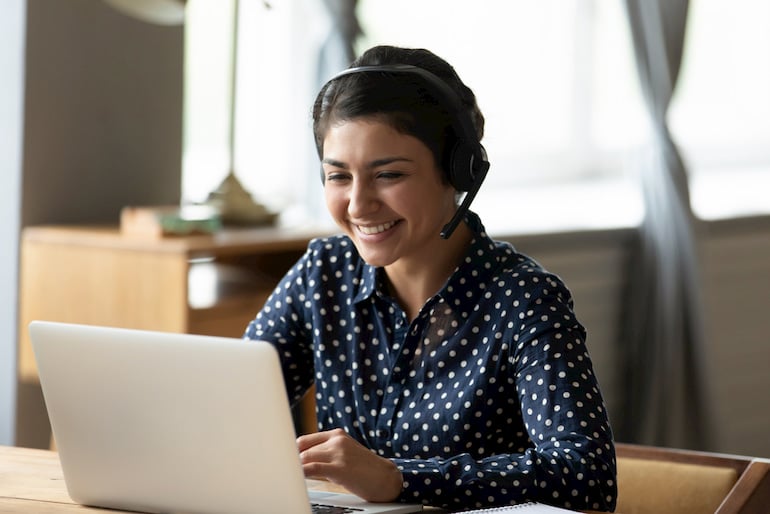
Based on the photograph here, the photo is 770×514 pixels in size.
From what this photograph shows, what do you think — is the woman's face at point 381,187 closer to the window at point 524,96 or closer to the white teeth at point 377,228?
the white teeth at point 377,228

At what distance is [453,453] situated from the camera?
1671 millimetres

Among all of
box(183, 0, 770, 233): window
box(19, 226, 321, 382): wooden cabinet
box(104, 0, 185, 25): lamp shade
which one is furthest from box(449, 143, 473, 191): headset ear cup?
box(183, 0, 770, 233): window

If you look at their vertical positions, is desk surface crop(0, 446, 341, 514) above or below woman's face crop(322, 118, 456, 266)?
below

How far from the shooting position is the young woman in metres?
1.61

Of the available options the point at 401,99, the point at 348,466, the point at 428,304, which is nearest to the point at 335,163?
the point at 401,99

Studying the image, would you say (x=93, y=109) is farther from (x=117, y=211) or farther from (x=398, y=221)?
(x=398, y=221)

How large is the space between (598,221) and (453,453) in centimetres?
245

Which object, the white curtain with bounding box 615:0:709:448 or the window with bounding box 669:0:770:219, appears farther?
the window with bounding box 669:0:770:219

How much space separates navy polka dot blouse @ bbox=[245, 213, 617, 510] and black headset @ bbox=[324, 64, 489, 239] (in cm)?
10

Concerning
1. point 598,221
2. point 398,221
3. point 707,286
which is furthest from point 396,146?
point 707,286

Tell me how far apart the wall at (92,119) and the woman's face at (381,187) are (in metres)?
1.32

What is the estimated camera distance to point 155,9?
2715 millimetres

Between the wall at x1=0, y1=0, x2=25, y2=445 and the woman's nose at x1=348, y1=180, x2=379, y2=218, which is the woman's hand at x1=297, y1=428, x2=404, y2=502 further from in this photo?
the wall at x1=0, y1=0, x2=25, y2=445

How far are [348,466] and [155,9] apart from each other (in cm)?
163
